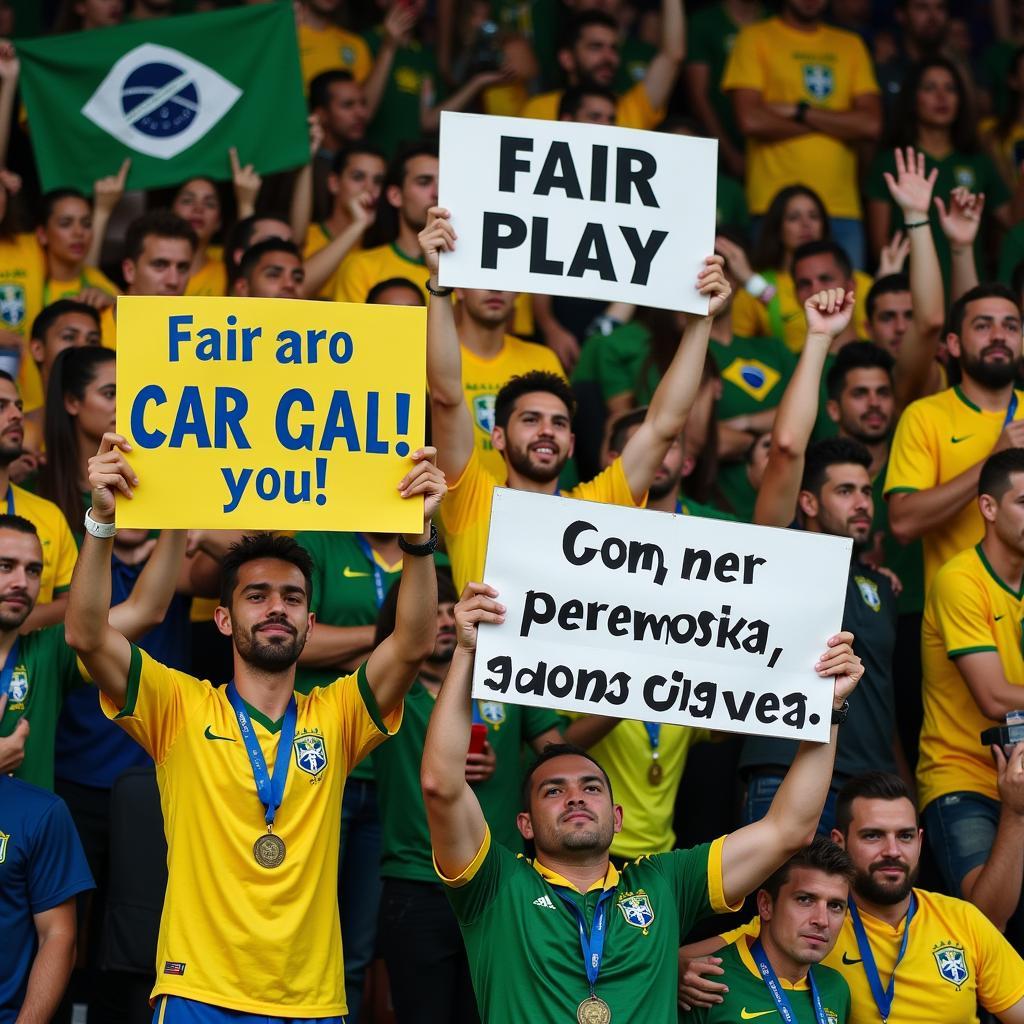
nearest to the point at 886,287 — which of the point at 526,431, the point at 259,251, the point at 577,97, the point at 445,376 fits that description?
the point at 577,97

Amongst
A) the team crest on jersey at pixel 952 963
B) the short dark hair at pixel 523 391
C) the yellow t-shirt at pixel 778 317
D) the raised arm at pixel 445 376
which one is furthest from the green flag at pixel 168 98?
the team crest on jersey at pixel 952 963

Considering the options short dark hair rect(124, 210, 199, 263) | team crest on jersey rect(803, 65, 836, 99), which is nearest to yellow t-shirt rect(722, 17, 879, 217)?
team crest on jersey rect(803, 65, 836, 99)

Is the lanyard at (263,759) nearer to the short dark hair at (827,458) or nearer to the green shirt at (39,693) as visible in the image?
the green shirt at (39,693)

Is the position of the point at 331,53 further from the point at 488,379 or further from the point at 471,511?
the point at 471,511

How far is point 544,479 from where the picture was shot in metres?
7.10

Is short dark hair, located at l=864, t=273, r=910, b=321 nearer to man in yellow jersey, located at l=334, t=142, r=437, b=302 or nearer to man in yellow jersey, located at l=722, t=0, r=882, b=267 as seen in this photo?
man in yellow jersey, located at l=722, t=0, r=882, b=267

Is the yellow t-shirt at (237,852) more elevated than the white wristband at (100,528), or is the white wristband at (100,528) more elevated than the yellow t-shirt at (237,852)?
the white wristband at (100,528)

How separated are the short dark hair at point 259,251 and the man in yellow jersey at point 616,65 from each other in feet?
8.32

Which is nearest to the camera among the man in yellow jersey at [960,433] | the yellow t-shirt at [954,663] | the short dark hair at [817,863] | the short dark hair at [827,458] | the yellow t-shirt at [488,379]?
the short dark hair at [817,863]

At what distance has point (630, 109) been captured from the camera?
1085 cm

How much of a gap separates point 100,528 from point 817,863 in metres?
2.49

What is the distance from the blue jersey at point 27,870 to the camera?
19.4 ft

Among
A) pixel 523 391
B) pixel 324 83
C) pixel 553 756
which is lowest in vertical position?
pixel 553 756

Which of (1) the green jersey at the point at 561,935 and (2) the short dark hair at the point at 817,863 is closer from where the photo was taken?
(1) the green jersey at the point at 561,935
